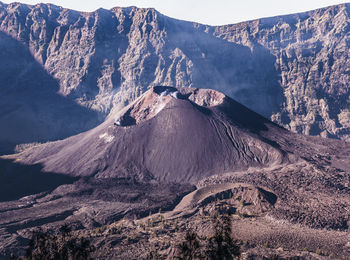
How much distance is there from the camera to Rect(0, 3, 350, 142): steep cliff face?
131750mm

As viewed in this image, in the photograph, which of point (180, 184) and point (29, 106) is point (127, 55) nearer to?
point (29, 106)

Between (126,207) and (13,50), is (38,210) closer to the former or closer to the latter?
(126,207)

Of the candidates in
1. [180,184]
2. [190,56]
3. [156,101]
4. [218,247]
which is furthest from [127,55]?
[218,247]

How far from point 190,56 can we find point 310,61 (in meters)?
46.8

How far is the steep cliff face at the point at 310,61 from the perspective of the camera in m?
121

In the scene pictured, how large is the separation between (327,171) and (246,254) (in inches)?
959

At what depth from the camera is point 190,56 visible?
14512 centimetres

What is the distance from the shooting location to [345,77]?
425 feet

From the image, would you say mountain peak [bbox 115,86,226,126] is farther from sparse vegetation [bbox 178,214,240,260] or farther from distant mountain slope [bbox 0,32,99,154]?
distant mountain slope [bbox 0,32,99,154]

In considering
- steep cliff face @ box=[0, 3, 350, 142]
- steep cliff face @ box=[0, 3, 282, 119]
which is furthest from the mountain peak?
steep cliff face @ box=[0, 3, 282, 119]

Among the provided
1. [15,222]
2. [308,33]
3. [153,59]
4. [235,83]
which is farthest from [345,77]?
[15,222]

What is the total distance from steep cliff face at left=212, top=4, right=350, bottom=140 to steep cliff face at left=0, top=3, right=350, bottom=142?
0.39 metres

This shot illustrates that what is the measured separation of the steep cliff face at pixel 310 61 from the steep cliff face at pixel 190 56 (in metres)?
0.39

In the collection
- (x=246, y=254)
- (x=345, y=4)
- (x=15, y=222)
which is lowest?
(x=15, y=222)
